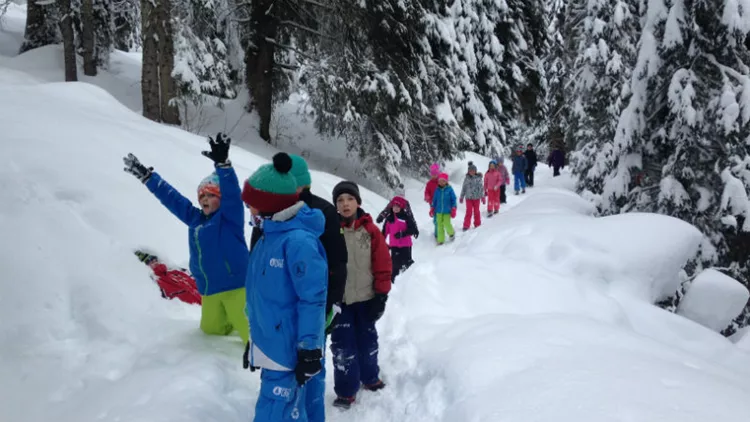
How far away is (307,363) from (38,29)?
18413 mm

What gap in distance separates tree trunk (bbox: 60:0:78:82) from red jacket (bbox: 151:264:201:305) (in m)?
11.6

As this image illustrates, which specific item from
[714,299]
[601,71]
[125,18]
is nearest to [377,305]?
[714,299]

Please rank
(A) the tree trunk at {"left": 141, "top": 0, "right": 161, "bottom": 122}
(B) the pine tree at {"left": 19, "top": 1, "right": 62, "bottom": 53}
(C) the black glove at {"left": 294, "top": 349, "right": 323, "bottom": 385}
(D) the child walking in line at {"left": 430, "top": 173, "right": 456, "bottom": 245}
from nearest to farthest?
(C) the black glove at {"left": 294, "top": 349, "right": 323, "bottom": 385} < (A) the tree trunk at {"left": 141, "top": 0, "right": 161, "bottom": 122} < (D) the child walking in line at {"left": 430, "top": 173, "right": 456, "bottom": 245} < (B) the pine tree at {"left": 19, "top": 1, "right": 62, "bottom": 53}

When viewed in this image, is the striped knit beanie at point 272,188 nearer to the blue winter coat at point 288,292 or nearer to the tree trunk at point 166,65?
the blue winter coat at point 288,292

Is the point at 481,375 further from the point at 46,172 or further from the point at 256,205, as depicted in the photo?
the point at 46,172

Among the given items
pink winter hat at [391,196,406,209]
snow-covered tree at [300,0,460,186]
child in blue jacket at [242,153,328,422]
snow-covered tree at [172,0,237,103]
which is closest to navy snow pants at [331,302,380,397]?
child in blue jacket at [242,153,328,422]

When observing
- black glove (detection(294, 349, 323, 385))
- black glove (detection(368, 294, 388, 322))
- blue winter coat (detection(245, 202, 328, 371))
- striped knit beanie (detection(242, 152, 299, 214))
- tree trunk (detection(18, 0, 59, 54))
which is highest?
tree trunk (detection(18, 0, 59, 54))

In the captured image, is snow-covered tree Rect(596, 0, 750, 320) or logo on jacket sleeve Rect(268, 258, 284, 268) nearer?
logo on jacket sleeve Rect(268, 258, 284, 268)

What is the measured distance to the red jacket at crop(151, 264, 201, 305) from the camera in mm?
4617

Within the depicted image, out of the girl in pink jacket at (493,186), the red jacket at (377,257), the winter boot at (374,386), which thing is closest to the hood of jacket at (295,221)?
the red jacket at (377,257)

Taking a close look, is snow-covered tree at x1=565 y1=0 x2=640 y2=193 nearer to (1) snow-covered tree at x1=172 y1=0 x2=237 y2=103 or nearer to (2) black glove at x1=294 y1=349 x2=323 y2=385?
(1) snow-covered tree at x1=172 y1=0 x2=237 y2=103

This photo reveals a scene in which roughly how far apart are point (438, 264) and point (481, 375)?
3.28 metres

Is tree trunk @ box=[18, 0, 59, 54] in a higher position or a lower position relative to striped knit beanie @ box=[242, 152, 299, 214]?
higher

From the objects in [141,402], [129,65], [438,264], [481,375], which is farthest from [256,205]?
[129,65]
